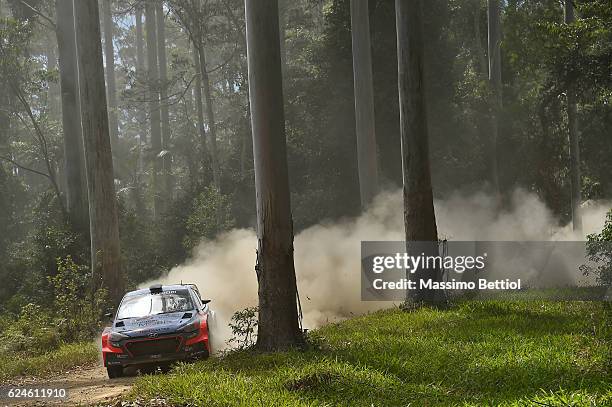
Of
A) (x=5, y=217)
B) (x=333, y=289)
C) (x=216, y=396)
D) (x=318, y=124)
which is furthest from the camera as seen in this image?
(x=5, y=217)

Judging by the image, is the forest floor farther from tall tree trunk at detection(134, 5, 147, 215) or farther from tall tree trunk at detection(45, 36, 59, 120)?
tall tree trunk at detection(45, 36, 59, 120)

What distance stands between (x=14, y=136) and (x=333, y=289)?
39563 mm

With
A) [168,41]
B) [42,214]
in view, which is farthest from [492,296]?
[168,41]

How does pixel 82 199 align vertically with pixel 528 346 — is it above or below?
above

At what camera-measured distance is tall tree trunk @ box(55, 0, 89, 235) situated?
1158 inches

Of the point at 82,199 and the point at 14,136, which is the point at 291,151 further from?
the point at 14,136

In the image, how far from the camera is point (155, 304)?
49.2ft

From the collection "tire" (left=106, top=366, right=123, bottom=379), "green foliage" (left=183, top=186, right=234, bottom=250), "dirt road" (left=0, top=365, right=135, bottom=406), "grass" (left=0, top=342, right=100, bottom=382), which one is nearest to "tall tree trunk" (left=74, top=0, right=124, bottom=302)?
"grass" (left=0, top=342, right=100, bottom=382)

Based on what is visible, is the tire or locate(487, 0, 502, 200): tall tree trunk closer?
the tire

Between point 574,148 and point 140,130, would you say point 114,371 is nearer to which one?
point 574,148

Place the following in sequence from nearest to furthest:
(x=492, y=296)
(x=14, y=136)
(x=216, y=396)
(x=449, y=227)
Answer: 1. (x=216, y=396)
2. (x=492, y=296)
3. (x=449, y=227)
4. (x=14, y=136)

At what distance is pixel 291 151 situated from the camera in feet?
119

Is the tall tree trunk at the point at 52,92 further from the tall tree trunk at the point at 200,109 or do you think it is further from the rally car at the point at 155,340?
the rally car at the point at 155,340

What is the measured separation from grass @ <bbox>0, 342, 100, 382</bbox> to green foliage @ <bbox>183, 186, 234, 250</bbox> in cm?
1418
